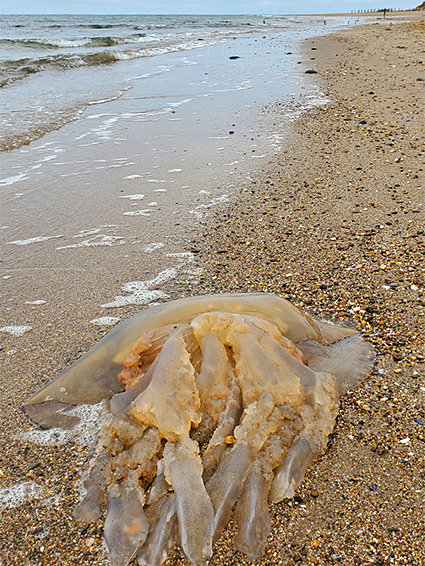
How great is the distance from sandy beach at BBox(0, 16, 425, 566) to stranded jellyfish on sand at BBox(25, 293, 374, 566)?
83mm

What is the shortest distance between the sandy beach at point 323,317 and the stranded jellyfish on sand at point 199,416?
8cm

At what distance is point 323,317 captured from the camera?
109 inches

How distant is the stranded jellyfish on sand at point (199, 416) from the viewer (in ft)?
5.03

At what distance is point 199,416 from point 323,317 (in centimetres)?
127

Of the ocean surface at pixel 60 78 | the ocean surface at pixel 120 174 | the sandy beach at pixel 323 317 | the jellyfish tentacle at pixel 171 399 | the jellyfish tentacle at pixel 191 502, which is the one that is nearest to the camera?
→ the jellyfish tentacle at pixel 191 502

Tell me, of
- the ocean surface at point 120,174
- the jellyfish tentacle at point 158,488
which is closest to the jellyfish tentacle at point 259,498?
the jellyfish tentacle at point 158,488

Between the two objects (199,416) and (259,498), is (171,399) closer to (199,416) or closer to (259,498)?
(199,416)

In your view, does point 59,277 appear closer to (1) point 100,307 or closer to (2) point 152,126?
(1) point 100,307

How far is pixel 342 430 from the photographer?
6.48ft

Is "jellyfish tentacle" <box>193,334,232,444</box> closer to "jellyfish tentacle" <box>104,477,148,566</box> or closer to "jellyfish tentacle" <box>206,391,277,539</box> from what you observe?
"jellyfish tentacle" <box>206,391,277,539</box>

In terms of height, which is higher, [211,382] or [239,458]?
[211,382]

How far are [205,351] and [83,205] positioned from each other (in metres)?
3.43

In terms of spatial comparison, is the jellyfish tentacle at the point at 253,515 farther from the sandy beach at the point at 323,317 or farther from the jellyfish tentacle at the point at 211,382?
the jellyfish tentacle at the point at 211,382

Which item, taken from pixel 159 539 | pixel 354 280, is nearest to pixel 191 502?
pixel 159 539
